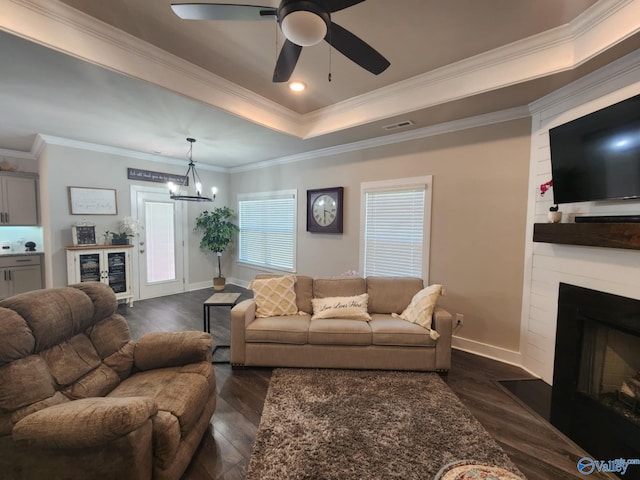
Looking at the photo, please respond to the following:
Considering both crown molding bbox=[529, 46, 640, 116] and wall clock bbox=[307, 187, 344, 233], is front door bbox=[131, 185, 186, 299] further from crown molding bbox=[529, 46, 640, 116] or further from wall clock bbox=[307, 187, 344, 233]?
crown molding bbox=[529, 46, 640, 116]

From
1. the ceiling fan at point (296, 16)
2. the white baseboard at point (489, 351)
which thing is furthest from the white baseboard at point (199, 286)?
the ceiling fan at point (296, 16)

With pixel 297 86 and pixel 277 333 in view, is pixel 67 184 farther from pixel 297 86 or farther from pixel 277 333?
pixel 277 333

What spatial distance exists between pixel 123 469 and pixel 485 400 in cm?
257

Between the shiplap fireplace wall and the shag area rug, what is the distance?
1130 millimetres

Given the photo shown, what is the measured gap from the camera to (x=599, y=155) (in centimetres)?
199

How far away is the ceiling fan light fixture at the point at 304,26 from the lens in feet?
4.17

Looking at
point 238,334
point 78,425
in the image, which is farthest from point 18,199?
point 78,425

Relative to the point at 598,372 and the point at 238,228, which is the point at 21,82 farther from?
the point at 598,372

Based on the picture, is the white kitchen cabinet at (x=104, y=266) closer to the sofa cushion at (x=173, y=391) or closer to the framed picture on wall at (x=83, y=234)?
the framed picture on wall at (x=83, y=234)

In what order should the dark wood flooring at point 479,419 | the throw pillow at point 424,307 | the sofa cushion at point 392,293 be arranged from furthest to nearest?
the sofa cushion at point 392,293 → the throw pillow at point 424,307 → the dark wood flooring at point 479,419

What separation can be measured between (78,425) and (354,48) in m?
2.41

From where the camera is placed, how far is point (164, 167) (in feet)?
17.7

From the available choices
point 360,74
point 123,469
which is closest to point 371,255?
point 360,74

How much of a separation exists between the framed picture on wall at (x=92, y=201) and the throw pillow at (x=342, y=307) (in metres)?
4.19
